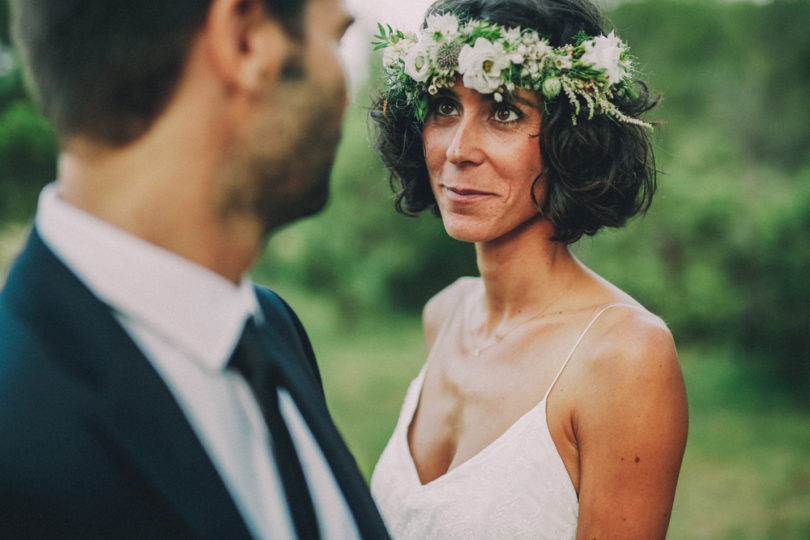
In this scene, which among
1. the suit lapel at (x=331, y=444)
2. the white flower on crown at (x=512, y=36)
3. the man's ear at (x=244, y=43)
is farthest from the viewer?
the white flower on crown at (x=512, y=36)

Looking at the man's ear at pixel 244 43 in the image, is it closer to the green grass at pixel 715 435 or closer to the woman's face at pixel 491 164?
the woman's face at pixel 491 164

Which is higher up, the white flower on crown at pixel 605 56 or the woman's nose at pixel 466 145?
the white flower on crown at pixel 605 56

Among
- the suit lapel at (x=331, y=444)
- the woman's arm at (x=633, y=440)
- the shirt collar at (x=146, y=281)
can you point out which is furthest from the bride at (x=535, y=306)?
the shirt collar at (x=146, y=281)

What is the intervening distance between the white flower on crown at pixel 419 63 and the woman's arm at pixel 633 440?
123 centimetres

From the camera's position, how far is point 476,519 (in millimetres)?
2455

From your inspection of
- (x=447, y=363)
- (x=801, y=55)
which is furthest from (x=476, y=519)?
(x=801, y=55)

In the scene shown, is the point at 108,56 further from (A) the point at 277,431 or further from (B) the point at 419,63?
(B) the point at 419,63

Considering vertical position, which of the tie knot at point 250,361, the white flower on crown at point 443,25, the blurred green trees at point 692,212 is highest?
the white flower on crown at point 443,25

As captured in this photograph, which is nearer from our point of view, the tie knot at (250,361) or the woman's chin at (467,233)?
the tie knot at (250,361)

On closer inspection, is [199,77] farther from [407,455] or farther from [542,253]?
[407,455]

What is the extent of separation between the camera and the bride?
224 centimetres

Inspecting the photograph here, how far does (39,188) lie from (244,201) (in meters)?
4.64

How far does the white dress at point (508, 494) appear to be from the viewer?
7.79 feet

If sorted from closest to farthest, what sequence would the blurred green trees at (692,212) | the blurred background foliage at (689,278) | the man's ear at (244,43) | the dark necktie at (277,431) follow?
the man's ear at (244,43)
the dark necktie at (277,431)
the blurred background foliage at (689,278)
the blurred green trees at (692,212)
